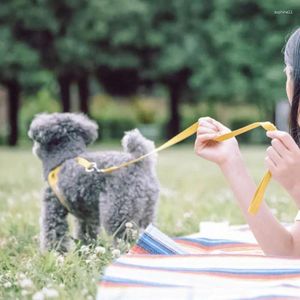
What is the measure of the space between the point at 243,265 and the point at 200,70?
70.6 ft

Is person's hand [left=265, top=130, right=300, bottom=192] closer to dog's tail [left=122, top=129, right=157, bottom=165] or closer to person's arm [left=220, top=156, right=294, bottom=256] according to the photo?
person's arm [left=220, top=156, right=294, bottom=256]

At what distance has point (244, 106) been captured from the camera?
30047mm

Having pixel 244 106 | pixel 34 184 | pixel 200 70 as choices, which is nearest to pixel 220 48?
pixel 200 70

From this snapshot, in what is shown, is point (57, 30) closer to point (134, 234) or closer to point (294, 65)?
point (134, 234)

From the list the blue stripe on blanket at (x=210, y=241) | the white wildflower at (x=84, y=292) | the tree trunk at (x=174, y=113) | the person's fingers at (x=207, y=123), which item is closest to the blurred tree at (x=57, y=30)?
the tree trunk at (x=174, y=113)

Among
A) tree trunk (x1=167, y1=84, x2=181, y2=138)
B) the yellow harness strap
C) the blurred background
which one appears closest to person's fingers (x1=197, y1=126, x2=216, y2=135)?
the yellow harness strap

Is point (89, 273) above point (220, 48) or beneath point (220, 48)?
beneath

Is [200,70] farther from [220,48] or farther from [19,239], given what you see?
[19,239]

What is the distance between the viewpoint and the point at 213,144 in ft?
10.8

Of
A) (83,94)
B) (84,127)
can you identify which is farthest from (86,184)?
(83,94)

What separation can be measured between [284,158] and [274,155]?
0.04 meters

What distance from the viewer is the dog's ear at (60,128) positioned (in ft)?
Result: 14.5

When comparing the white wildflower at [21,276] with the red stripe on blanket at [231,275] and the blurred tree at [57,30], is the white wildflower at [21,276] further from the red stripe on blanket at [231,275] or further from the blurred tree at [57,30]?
the blurred tree at [57,30]

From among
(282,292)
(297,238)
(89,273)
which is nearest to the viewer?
(282,292)
